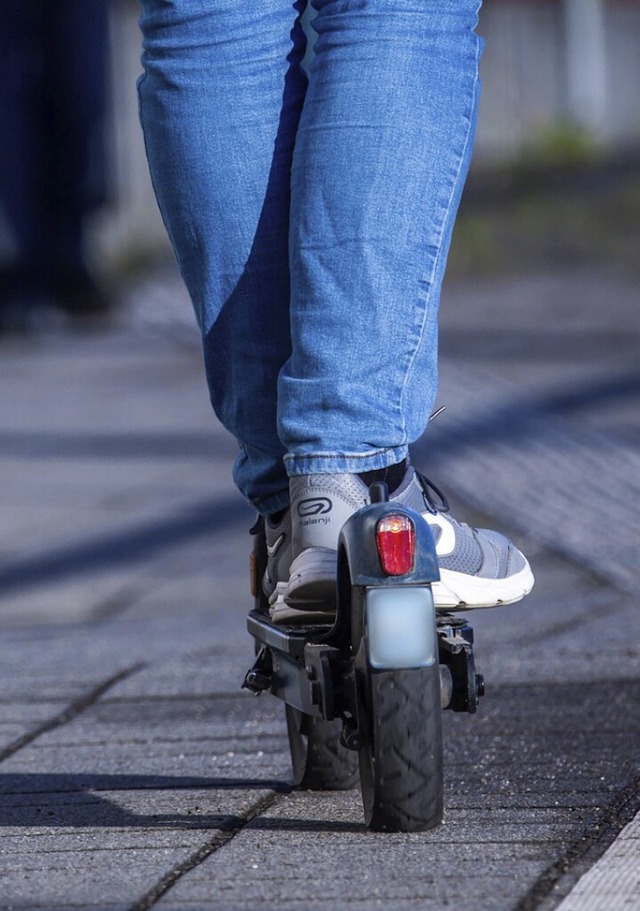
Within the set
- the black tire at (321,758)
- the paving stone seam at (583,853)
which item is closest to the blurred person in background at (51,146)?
the black tire at (321,758)

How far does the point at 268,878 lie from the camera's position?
1519 mm

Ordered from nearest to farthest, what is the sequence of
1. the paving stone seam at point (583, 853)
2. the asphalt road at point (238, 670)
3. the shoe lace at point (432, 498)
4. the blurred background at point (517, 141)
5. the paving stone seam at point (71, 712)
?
the paving stone seam at point (583, 853), the asphalt road at point (238, 670), the shoe lace at point (432, 498), the paving stone seam at point (71, 712), the blurred background at point (517, 141)

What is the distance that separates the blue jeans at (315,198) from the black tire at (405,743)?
25 cm

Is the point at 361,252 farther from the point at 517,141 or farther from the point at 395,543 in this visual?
the point at 517,141

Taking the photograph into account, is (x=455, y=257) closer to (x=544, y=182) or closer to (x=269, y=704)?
(x=544, y=182)

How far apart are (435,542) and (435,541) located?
0.4 inches

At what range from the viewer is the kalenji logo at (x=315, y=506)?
1667 mm

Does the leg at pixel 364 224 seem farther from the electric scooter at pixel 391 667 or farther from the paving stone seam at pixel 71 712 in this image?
the paving stone seam at pixel 71 712

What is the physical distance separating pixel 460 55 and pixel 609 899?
0.91 meters

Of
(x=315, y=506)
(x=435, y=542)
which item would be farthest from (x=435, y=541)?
(x=315, y=506)

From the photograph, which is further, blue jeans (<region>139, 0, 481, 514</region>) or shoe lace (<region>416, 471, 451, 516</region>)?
shoe lace (<region>416, 471, 451, 516</region>)

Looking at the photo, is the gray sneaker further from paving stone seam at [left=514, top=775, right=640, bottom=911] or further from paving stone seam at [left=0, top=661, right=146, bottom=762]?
paving stone seam at [left=0, top=661, right=146, bottom=762]

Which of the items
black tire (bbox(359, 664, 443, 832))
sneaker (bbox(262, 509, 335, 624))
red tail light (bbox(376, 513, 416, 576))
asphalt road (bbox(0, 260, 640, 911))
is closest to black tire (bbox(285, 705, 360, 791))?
asphalt road (bbox(0, 260, 640, 911))

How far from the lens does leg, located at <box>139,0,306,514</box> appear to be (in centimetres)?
174
